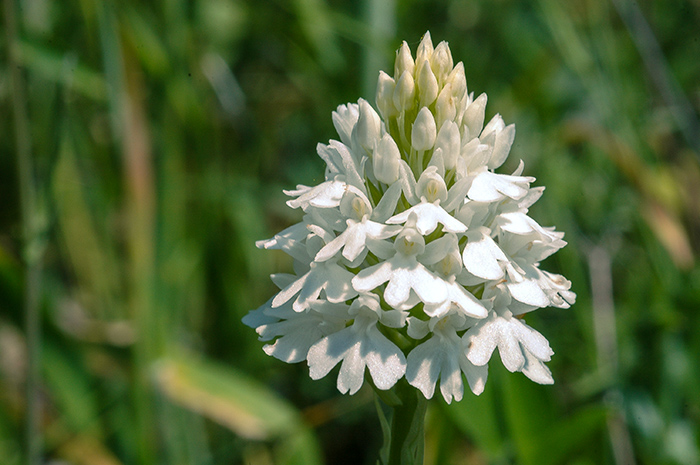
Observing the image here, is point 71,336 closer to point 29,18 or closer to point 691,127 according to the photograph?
point 29,18

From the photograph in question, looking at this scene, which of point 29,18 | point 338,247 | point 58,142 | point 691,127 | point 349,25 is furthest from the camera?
point 691,127

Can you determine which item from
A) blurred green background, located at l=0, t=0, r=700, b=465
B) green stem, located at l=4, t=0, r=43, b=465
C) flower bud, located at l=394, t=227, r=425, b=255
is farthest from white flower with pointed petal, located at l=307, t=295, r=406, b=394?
green stem, located at l=4, t=0, r=43, b=465

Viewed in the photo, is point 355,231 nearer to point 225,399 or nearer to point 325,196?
point 325,196

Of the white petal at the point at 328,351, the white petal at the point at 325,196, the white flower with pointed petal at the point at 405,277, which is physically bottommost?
the white petal at the point at 328,351

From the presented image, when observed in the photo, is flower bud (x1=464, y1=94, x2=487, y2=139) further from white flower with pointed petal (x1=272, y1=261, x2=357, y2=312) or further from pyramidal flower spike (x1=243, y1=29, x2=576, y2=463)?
white flower with pointed petal (x1=272, y1=261, x2=357, y2=312)

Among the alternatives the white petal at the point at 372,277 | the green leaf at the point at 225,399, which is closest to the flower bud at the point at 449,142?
the white petal at the point at 372,277

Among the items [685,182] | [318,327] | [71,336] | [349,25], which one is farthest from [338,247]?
[685,182]

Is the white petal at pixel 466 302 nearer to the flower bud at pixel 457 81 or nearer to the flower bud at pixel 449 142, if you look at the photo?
the flower bud at pixel 449 142
